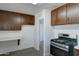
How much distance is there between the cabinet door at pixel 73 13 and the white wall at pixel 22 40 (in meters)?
2.71

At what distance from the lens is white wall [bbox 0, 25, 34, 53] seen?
4021mm

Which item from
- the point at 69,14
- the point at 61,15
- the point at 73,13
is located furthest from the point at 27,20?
the point at 73,13

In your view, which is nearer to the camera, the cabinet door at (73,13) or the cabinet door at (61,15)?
the cabinet door at (73,13)

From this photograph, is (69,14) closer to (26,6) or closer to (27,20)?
(26,6)

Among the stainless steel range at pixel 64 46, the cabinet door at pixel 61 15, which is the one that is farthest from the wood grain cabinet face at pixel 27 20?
the cabinet door at pixel 61 15

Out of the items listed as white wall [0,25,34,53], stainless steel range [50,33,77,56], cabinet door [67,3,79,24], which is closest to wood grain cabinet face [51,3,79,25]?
cabinet door [67,3,79,24]

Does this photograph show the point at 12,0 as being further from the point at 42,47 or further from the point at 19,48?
the point at 19,48

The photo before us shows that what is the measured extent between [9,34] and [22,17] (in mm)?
984

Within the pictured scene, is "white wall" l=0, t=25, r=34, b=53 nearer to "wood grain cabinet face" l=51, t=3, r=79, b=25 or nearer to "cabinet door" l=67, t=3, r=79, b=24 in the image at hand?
"wood grain cabinet face" l=51, t=3, r=79, b=25

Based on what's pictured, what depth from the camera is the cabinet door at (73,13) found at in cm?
214

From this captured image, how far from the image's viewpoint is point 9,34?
4.20m

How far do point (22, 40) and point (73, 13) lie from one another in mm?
3046

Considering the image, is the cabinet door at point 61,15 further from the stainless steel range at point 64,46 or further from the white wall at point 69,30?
the stainless steel range at point 64,46

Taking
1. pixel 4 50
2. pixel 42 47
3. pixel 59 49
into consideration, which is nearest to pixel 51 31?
pixel 42 47
